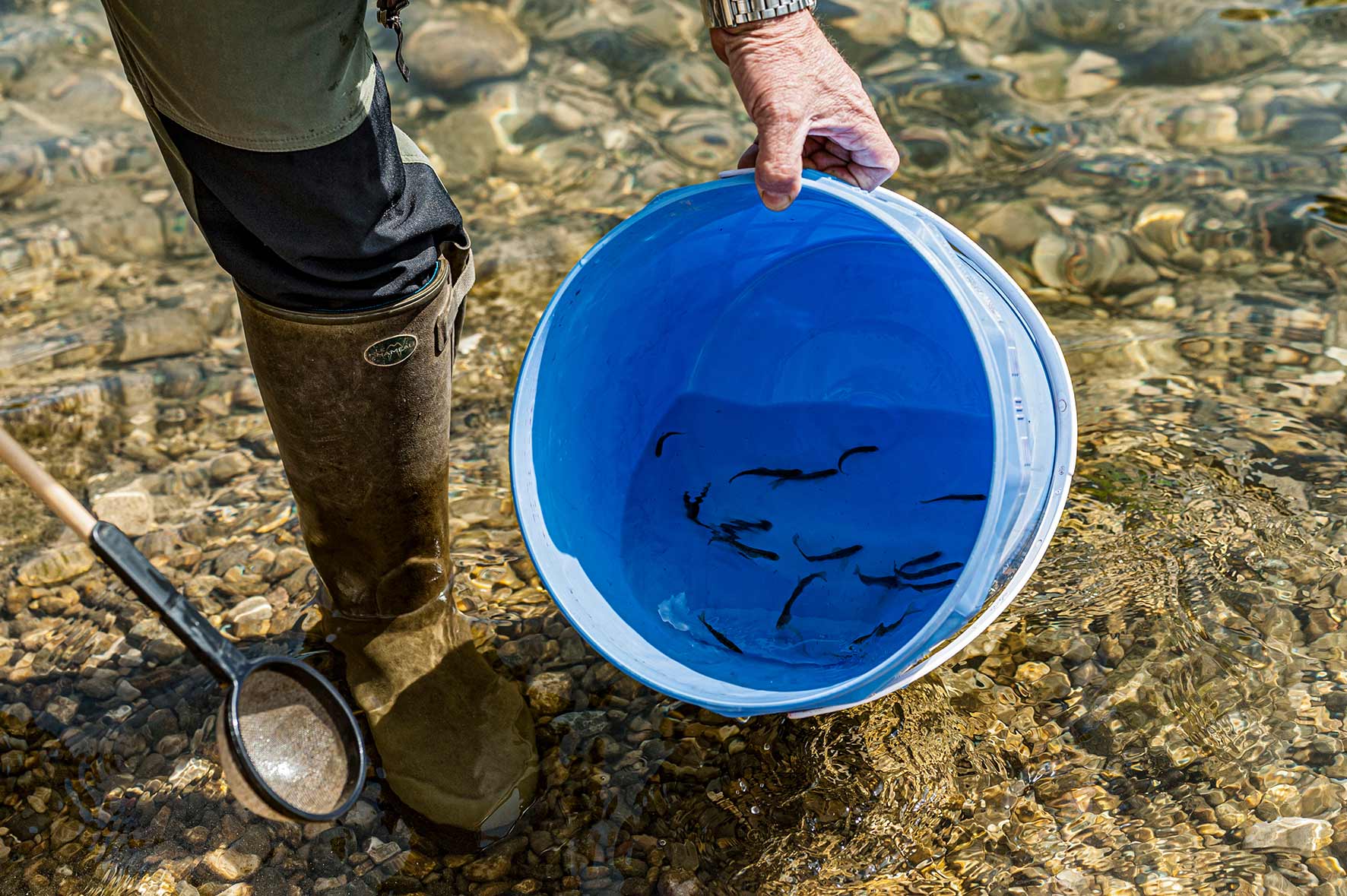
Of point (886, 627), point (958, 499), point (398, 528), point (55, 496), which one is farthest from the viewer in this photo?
point (958, 499)

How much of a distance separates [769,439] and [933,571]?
0.41m

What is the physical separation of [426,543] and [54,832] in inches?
27.9

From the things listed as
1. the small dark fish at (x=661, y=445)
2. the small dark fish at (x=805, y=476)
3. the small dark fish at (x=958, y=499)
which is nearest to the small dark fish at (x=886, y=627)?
the small dark fish at (x=958, y=499)

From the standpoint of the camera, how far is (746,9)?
1341 millimetres

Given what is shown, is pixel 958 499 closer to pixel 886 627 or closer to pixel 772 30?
pixel 886 627

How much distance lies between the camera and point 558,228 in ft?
9.84

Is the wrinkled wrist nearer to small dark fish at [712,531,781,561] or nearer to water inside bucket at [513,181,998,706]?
water inside bucket at [513,181,998,706]

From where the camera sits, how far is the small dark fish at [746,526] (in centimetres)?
204

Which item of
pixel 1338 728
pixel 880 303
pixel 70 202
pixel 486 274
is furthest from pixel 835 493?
pixel 70 202

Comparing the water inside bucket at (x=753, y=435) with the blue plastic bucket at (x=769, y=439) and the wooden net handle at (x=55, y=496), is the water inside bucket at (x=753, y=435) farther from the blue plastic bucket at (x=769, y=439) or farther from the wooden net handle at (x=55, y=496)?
the wooden net handle at (x=55, y=496)

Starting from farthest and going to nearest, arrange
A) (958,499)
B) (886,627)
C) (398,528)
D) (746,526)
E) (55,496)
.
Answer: (746,526) < (958,499) < (886,627) < (398,528) < (55,496)

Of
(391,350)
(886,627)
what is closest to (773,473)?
(886,627)

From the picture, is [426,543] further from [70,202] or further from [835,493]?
[70,202]

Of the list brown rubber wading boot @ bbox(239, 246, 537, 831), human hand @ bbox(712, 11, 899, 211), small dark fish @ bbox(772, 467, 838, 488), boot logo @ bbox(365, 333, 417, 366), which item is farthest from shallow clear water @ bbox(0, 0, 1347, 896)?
human hand @ bbox(712, 11, 899, 211)
